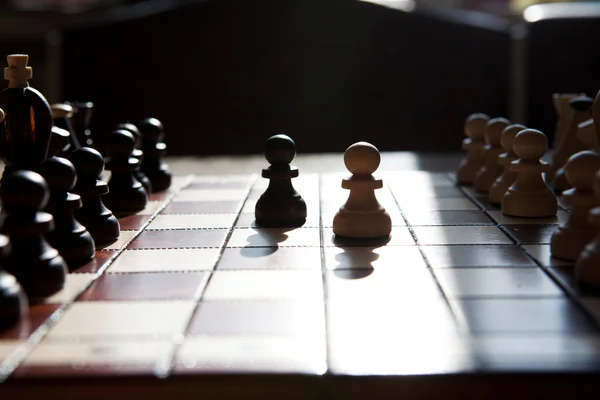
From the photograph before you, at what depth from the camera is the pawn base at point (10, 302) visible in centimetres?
86

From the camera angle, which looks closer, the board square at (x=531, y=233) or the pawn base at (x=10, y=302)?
the pawn base at (x=10, y=302)

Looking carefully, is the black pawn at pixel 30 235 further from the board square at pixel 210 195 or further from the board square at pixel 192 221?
the board square at pixel 210 195

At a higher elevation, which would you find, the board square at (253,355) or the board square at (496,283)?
the board square at (496,283)

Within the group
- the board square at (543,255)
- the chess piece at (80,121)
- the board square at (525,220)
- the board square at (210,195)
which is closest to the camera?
the board square at (543,255)

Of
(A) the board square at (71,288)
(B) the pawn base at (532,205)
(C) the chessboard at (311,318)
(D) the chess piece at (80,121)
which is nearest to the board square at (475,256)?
(C) the chessboard at (311,318)

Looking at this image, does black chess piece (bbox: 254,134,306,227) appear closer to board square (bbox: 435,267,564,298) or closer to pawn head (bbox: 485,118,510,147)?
board square (bbox: 435,267,564,298)

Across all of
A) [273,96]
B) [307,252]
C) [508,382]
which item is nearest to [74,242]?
[307,252]

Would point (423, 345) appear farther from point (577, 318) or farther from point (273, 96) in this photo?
point (273, 96)

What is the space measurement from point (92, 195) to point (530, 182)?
817mm

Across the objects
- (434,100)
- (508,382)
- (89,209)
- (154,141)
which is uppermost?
(434,100)

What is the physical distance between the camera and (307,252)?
3.99 ft

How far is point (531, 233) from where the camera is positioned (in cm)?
133

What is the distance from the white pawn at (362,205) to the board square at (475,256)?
0.10 metres

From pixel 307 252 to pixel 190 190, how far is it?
2.35 feet
